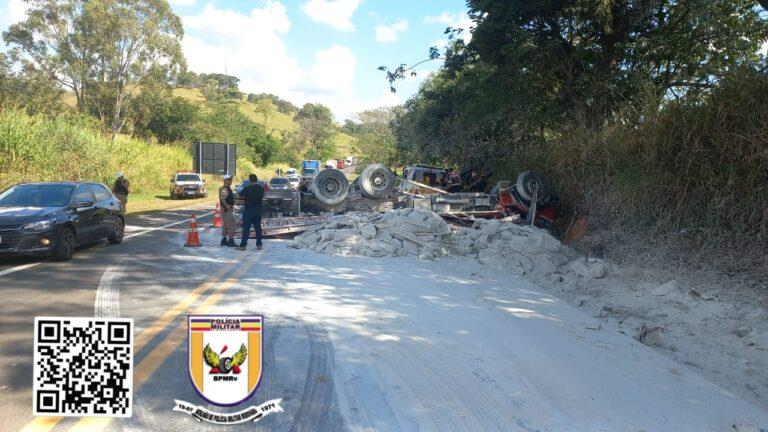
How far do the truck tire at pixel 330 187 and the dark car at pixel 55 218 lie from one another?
18.5 feet

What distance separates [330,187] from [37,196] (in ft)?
25.2

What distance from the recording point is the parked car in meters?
29.3

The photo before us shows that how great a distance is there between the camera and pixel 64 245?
29.4 ft

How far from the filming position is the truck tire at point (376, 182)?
15.5m

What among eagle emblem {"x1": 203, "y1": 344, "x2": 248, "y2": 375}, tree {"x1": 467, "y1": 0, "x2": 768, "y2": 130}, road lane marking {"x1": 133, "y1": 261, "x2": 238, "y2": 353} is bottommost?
road lane marking {"x1": 133, "y1": 261, "x2": 238, "y2": 353}

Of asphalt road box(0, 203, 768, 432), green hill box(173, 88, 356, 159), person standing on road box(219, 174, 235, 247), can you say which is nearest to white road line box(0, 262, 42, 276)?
asphalt road box(0, 203, 768, 432)

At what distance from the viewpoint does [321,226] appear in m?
12.1

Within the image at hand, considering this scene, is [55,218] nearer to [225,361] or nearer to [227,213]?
[227,213]

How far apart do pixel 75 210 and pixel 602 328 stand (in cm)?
922

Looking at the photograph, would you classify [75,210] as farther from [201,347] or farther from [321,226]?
[201,347]

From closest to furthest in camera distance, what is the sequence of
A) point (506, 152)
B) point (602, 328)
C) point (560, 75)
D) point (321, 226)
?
point (602, 328), point (321, 226), point (560, 75), point (506, 152)

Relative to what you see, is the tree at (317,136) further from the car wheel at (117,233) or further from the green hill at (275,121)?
the car wheel at (117,233)

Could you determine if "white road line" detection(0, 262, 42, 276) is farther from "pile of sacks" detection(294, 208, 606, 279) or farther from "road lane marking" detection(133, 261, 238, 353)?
"pile of sacks" detection(294, 208, 606, 279)

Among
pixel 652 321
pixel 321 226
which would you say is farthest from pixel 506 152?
pixel 652 321
